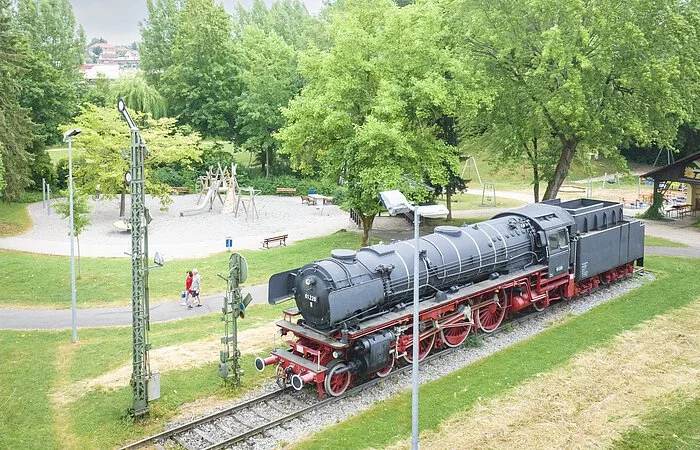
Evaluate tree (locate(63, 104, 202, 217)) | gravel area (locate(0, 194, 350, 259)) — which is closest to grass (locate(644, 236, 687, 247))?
gravel area (locate(0, 194, 350, 259))

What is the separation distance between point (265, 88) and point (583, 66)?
3233 cm

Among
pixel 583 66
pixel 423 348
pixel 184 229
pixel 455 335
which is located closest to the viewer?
pixel 423 348

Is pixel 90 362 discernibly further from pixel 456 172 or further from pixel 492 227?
pixel 456 172

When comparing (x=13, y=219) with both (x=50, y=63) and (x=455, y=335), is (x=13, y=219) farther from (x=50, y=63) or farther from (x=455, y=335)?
(x=50, y=63)

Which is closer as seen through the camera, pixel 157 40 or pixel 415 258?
pixel 415 258

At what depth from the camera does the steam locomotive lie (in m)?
15.8

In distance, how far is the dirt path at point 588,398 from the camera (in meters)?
13.9

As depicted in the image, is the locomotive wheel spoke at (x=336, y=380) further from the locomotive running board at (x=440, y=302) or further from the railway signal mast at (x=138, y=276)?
the railway signal mast at (x=138, y=276)

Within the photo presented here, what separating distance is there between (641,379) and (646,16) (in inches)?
838

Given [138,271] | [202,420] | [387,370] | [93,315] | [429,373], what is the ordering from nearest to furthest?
1. [202,420]
2. [138,271]
3. [387,370]
4. [429,373]
5. [93,315]

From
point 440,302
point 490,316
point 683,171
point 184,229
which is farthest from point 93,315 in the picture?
point 683,171

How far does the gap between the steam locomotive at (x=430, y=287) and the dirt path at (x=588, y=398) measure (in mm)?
2863

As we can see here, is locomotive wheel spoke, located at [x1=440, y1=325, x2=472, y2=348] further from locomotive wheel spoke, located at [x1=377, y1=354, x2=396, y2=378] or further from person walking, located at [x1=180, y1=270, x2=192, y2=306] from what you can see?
person walking, located at [x1=180, y1=270, x2=192, y2=306]

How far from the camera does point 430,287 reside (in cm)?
1802
